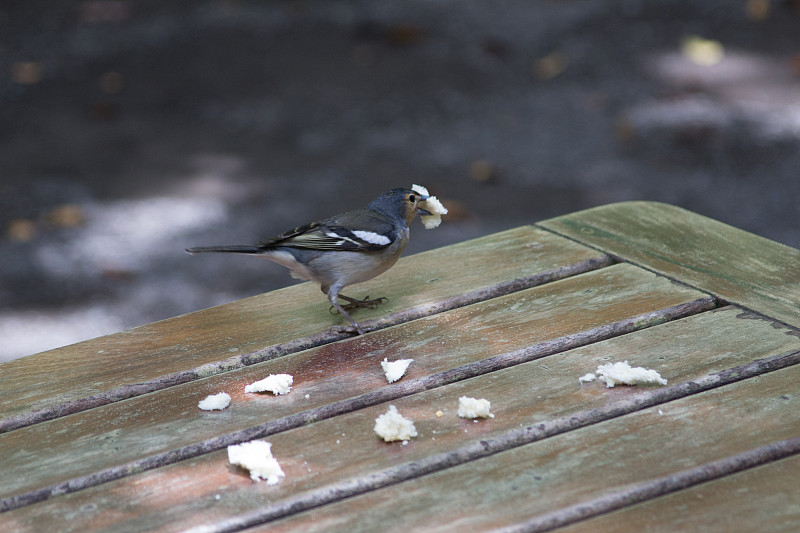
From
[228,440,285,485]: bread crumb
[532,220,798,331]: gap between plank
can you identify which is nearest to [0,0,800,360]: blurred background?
[532,220,798,331]: gap between plank

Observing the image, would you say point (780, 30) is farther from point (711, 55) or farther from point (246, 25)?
point (246, 25)

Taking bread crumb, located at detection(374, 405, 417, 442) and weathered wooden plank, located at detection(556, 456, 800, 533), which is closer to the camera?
weathered wooden plank, located at detection(556, 456, 800, 533)

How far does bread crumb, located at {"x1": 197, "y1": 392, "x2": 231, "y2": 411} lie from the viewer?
210 cm

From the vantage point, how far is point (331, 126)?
7043 millimetres

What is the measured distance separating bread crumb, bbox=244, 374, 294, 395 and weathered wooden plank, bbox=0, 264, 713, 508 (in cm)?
2

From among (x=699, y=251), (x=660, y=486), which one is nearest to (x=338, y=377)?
(x=660, y=486)

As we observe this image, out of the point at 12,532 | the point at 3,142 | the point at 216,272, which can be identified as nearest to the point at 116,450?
the point at 12,532

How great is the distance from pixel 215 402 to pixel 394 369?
1.43 feet

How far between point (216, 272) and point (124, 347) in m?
2.85

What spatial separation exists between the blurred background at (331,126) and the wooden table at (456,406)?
2520mm

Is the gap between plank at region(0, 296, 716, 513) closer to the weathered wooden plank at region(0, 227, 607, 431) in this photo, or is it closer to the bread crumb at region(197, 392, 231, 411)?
the bread crumb at region(197, 392, 231, 411)

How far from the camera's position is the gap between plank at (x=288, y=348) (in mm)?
2172

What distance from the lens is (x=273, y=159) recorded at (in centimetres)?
663

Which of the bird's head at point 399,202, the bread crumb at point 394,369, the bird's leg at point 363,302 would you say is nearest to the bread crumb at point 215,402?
the bread crumb at point 394,369
